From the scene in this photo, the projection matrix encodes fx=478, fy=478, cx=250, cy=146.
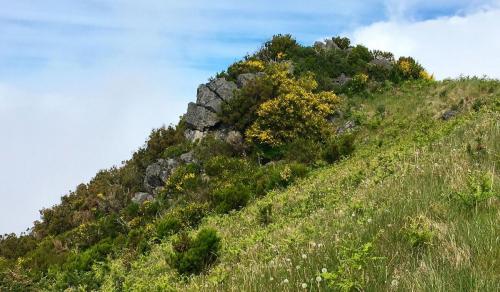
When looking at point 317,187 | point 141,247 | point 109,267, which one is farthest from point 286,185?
point 109,267

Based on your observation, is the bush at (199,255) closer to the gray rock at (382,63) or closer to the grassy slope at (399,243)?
the grassy slope at (399,243)

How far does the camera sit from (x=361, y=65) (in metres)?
30.7

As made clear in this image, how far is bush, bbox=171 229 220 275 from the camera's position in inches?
332

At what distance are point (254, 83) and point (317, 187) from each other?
546 inches

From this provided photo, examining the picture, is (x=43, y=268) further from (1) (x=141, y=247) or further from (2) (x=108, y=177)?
(2) (x=108, y=177)

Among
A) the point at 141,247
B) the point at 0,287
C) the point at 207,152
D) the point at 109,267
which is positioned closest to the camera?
the point at 0,287

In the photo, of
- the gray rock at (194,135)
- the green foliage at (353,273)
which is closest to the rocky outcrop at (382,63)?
the gray rock at (194,135)

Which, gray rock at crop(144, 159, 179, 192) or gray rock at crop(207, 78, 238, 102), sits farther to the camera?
gray rock at crop(207, 78, 238, 102)

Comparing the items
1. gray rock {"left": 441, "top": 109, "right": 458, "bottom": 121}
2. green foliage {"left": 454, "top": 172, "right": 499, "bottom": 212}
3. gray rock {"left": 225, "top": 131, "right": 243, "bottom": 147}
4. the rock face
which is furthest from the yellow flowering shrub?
green foliage {"left": 454, "top": 172, "right": 499, "bottom": 212}

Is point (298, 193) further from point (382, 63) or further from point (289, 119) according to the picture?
point (382, 63)

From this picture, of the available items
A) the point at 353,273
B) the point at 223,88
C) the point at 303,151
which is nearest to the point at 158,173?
the point at 223,88

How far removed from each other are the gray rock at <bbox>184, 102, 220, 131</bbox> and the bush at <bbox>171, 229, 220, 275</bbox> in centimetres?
1767

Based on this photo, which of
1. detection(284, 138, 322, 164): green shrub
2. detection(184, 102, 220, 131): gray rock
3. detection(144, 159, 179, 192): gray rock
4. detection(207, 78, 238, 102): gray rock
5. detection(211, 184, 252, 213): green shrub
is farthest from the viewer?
detection(207, 78, 238, 102): gray rock

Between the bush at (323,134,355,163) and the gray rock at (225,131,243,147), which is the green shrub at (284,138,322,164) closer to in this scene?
the bush at (323,134,355,163)
